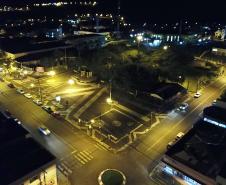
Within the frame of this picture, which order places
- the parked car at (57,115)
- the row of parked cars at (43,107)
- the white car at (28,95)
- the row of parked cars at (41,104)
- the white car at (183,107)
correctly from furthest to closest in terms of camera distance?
1. the white car at (28,95)
2. the white car at (183,107)
3. the row of parked cars at (41,104)
4. the parked car at (57,115)
5. the row of parked cars at (43,107)

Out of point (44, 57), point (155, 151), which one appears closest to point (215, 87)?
point (155, 151)

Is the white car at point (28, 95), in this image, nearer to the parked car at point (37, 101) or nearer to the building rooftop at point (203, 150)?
the parked car at point (37, 101)

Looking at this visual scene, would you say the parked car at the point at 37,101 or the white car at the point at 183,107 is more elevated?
the white car at the point at 183,107

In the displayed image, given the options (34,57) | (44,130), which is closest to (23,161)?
(44,130)

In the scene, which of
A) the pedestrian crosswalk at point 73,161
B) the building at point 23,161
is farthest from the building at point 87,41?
the building at point 23,161

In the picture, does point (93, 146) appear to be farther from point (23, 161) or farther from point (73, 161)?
point (23, 161)

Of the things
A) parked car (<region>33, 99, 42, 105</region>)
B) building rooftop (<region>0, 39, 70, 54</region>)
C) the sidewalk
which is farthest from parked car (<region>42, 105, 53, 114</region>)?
building rooftop (<region>0, 39, 70, 54</region>)
